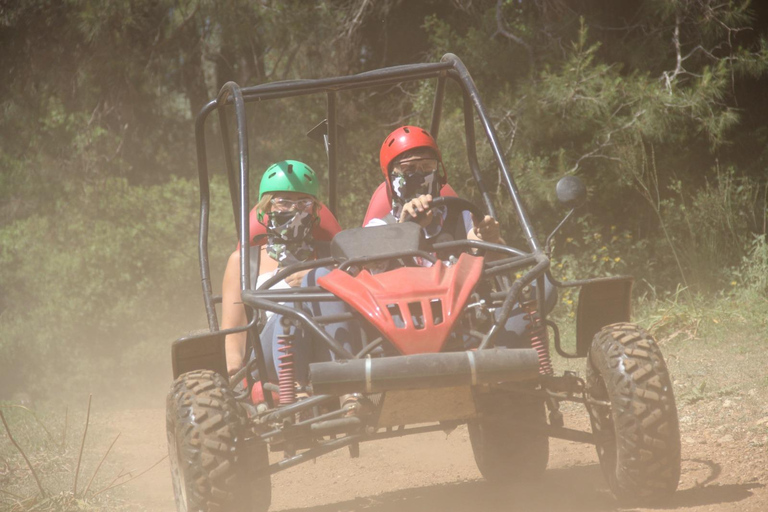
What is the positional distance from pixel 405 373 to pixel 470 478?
2221 millimetres

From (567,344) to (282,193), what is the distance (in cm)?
426

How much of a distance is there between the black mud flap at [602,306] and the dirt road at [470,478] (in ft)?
2.59

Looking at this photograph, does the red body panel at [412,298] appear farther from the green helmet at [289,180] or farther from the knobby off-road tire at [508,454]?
the knobby off-road tire at [508,454]

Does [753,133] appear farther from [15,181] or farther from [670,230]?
[15,181]

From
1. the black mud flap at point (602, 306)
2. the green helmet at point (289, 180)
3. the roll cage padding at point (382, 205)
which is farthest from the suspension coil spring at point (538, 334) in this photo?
the green helmet at point (289, 180)

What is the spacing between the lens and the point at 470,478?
548 cm

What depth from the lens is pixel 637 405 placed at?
3742 millimetres

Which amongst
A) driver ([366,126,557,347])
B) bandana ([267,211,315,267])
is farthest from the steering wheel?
bandana ([267,211,315,267])

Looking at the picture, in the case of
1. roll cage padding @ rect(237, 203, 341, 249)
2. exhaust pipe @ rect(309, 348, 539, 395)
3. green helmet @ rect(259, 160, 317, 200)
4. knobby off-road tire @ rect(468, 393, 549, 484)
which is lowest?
knobby off-road tire @ rect(468, 393, 549, 484)

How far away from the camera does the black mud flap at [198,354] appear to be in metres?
4.31

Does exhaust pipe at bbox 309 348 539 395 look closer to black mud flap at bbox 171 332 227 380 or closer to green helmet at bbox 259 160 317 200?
black mud flap at bbox 171 332 227 380

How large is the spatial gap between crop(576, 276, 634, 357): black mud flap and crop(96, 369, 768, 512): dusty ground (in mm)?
789

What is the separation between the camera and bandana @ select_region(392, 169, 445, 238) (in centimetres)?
504

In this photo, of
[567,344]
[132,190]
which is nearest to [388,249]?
[567,344]
